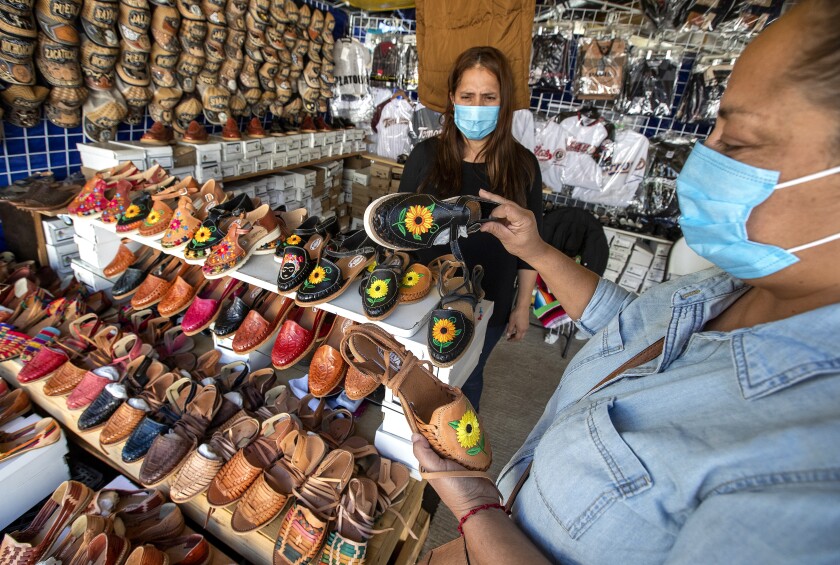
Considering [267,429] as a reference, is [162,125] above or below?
above

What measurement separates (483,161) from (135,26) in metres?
2.32

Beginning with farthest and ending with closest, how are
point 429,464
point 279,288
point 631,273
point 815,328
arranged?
point 631,273
point 279,288
point 429,464
point 815,328

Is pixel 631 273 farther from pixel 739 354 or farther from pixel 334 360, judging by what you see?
pixel 739 354

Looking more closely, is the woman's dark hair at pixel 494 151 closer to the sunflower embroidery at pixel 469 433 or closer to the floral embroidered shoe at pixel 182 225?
the floral embroidered shoe at pixel 182 225

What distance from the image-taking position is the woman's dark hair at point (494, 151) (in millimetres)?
1858

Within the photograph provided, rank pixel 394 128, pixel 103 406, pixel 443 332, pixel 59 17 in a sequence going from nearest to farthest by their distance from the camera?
1. pixel 443 332
2. pixel 103 406
3. pixel 59 17
4. pixel 394 128

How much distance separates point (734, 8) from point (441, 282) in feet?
12.3

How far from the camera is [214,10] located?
2.91m

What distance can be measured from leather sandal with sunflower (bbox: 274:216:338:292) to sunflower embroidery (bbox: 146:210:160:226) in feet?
1.99

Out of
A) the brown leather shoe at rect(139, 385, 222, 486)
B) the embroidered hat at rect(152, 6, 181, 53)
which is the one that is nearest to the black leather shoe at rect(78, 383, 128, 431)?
the brown leather shoe at rect(139, 385, 222, 486)

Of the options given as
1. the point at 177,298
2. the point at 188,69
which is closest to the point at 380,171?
the point at 188,69

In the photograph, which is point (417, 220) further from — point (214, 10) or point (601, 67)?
point (601, 67)

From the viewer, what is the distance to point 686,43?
147 inches

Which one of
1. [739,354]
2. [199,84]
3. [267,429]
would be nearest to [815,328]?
[739,354]
